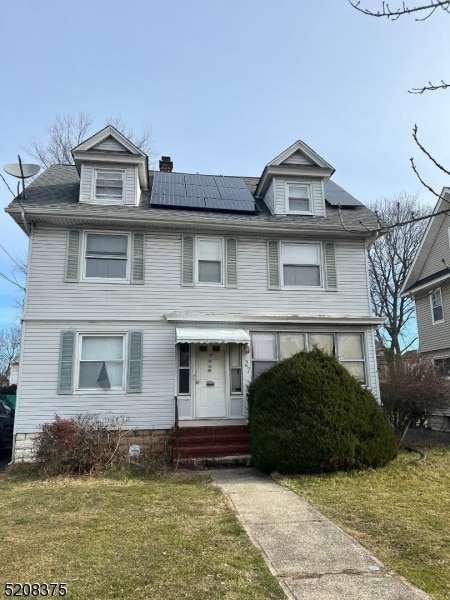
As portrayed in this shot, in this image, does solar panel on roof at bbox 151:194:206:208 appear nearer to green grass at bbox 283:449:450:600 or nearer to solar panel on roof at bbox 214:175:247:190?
solar panel on roof at bbox 214:175:247:190

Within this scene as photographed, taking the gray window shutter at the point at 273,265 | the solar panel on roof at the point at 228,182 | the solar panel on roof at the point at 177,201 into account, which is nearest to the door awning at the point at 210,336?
the gray window shutter at the point at 273,265

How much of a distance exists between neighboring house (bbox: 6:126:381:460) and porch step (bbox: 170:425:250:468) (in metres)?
0.26

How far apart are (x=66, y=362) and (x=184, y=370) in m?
2.90

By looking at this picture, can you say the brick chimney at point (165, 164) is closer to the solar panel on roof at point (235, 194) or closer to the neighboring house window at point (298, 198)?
the solar panel on roof at point (235, 194)

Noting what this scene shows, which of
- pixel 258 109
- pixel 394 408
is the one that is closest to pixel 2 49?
pixel 258 109

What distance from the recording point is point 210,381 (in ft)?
37.5

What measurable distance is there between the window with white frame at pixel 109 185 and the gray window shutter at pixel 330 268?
5.86m

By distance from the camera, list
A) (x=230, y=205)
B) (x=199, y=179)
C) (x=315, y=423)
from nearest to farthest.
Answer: (x=315, y=423) < (x=230, y=205) < (x=199, y=179)

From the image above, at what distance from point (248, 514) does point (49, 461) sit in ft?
16.3

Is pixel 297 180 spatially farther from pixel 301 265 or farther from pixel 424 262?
pixel 424 262

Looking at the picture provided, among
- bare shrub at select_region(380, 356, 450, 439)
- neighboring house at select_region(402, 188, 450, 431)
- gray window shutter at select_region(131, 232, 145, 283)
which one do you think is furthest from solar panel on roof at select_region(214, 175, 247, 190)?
neighboring house at select_region(402, 188, 450, 431)

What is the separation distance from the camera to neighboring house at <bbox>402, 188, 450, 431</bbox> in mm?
17484

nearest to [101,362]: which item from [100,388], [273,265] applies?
[100,388]

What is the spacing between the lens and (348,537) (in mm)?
4980
